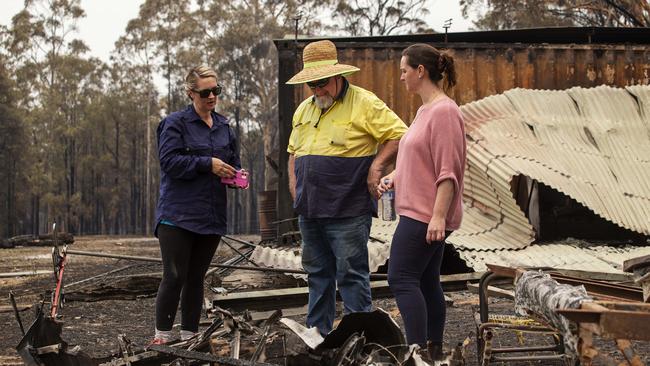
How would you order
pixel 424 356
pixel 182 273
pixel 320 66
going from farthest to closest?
pixel 320 66
pixel 182 273
pixel 424 356

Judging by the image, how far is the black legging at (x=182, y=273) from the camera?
393cm

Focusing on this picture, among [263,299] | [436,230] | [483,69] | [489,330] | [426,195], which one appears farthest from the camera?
[483,69]

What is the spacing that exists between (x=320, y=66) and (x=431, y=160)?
101cm

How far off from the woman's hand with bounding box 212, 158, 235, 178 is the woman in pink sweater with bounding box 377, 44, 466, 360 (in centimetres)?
100

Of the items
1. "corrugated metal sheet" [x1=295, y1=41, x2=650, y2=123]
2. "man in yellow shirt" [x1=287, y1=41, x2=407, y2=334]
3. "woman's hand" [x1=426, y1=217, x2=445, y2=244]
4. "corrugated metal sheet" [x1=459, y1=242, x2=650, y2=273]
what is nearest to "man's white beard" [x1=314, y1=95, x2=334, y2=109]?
"man in yellow shirt" [x1=287, y1=41, x2=407, y2=334]

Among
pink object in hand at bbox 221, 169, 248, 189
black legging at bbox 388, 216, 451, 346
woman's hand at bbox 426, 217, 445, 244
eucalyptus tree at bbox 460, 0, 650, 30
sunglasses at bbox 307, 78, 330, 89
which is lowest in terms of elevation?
black legging at bbox 388, 216, 451, 346

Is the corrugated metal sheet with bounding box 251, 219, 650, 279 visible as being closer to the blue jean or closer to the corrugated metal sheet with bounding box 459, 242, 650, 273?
the corrugated metal sheet with bounding box 459, 242, 650, 273

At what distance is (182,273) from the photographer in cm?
397

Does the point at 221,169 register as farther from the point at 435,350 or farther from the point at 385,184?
the point at 435,350

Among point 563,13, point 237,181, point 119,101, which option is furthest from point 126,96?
point 237,181

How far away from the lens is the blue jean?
3865 mm

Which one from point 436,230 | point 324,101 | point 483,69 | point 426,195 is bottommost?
point 436,230

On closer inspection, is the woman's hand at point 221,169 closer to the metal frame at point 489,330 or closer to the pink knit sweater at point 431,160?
the pink knit sweater at point 431,160

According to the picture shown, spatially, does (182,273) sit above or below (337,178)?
below
